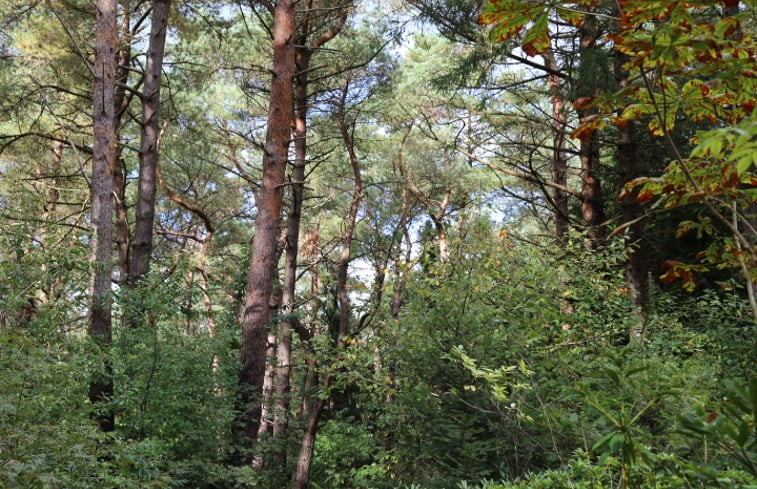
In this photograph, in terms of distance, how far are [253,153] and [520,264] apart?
548 inches

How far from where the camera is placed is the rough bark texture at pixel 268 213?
23.8 feet

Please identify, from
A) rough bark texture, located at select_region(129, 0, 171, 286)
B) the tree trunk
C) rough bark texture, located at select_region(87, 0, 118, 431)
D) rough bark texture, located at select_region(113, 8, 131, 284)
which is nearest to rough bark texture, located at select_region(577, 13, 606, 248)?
the tree trunk

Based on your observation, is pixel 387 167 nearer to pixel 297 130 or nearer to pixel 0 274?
pixel 297 130

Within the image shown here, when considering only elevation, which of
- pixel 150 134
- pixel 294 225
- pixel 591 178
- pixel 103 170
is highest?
pixel 150 134

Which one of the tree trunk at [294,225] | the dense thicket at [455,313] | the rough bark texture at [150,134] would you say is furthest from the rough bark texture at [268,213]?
the tree trunk at [294,225]

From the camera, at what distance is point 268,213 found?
24.5ft

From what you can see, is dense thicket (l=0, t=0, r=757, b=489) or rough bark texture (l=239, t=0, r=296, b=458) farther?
rough bark texture (l=239, t=0, r=296, b=458)

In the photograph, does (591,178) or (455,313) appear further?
(591,178)

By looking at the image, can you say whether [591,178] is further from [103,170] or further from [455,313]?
[103,170]

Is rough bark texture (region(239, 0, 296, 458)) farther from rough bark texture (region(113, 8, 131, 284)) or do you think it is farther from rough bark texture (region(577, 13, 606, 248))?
rough bark texture (region(113, 8, 131, 284))

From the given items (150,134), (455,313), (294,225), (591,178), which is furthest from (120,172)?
(591,178)

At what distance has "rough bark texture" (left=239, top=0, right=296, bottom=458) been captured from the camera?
7242 mm

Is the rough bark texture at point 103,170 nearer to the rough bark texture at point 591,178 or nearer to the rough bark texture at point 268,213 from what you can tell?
the rough bark texture at point 268,213

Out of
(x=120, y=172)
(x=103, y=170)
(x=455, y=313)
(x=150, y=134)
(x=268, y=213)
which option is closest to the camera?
(x=455, y=313)
